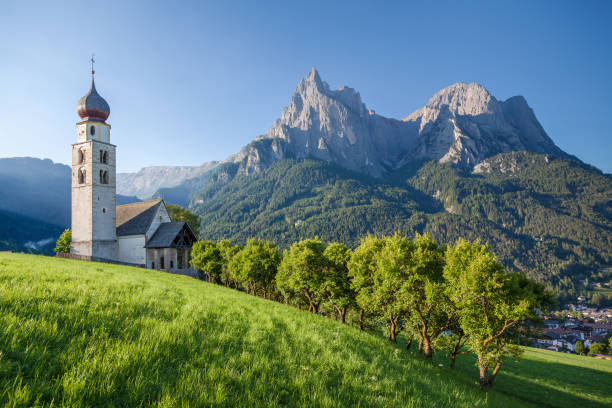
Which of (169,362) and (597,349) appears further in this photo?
(597,349)

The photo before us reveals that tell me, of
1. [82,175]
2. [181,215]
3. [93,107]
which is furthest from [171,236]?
[93,107]

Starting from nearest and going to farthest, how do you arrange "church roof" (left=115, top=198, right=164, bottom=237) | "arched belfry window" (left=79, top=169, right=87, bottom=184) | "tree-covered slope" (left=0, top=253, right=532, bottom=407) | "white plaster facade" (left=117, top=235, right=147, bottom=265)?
1. "tree-covered slope" (left=0, top=253, right=532, bottom=407)
2. "arched belfry window" (left=79, top=169, right=87, bottom=184)
3. "white plaster facade" (left=117, top=235, right=147, bottom=265)
4. "church roof" (left=115, top=198, right=164, bottom=237)

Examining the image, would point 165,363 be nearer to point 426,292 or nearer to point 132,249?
point 426,292

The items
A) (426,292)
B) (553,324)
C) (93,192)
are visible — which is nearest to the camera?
(426,292)

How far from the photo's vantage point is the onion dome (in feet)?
172

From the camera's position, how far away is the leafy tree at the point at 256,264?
4884 cm

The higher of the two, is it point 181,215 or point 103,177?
point 103,177

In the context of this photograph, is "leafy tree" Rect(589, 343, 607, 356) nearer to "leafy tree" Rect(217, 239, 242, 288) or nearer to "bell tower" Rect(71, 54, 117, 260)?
"leafy tree" Rect(217, 239, 242, 288)

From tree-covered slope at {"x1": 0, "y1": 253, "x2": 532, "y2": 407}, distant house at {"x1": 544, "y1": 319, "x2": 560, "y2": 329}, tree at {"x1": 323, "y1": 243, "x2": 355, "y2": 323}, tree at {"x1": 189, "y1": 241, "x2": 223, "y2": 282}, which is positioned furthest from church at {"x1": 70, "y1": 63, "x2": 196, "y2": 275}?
distant house at {"x1": 544, "y1": 319, "x2": 560, "y2": 329}

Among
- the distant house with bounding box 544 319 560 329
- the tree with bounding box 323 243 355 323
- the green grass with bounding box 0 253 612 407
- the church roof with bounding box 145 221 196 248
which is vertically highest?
the church roof with bounding box 145 221 196 248

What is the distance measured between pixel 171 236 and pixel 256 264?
62.0 feet

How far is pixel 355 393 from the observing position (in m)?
5.35

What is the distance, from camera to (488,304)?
23.0 metres

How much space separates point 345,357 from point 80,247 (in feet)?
200
